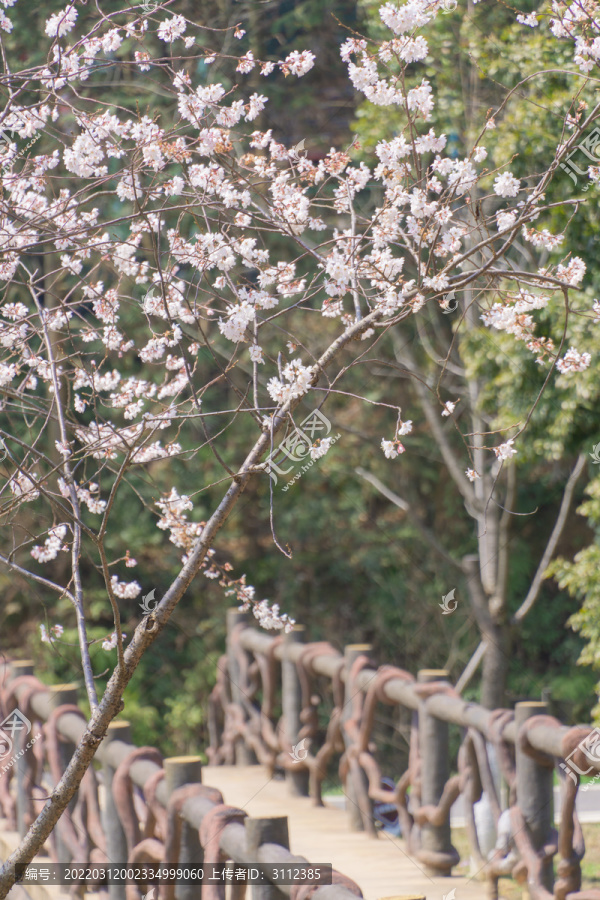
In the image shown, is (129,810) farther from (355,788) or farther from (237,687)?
(237,687)

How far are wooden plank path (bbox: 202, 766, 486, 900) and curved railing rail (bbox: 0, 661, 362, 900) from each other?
2.02 ft

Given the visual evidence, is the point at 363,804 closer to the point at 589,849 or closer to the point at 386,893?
the point at 386,893

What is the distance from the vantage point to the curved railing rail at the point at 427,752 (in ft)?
9.98

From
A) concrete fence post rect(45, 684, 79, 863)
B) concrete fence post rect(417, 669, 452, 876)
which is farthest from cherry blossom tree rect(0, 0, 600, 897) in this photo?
concrete fence post rect(417, 669, 452, 876)

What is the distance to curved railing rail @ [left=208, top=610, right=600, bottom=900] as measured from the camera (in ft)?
9.98

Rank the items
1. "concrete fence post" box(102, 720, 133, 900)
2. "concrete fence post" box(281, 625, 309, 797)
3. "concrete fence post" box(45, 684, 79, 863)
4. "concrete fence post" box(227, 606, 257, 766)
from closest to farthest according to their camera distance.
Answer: "concrete fence post" box(102, 720, 133, 900)
"concrete fence post" box(45, 684, 79, 863)
"concrete fence post" box(281, 625, 309, 797)
"concrete fence post" box(227, 606, 257, 766)

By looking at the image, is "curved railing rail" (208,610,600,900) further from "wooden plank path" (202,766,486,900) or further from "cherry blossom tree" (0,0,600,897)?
"cherry blossom tree" (0,0,600,897)

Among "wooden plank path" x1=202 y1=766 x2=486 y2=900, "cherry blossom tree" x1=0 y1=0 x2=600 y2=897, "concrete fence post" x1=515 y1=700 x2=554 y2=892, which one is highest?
"cherry blossom tree" x1=0 y1=0 x2=600 y2=897

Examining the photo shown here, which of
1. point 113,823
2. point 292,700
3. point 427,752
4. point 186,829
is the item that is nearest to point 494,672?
point 292,700

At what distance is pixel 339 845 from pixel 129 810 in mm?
1207

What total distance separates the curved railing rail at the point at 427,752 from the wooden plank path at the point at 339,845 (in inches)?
2.9

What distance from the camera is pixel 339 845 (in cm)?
393

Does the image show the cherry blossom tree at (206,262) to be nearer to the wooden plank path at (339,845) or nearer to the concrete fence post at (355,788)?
the wooden plank path at (339,845)

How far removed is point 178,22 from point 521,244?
524cm
